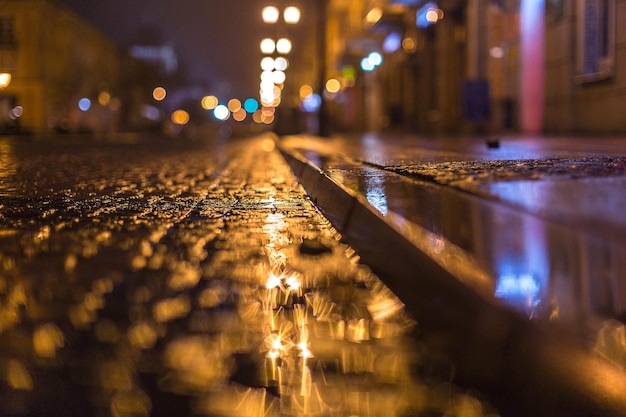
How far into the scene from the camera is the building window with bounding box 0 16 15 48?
4975 cm

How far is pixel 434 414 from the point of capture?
2.58 metres

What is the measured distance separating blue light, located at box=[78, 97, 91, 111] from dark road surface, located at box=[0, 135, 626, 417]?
65451 mm

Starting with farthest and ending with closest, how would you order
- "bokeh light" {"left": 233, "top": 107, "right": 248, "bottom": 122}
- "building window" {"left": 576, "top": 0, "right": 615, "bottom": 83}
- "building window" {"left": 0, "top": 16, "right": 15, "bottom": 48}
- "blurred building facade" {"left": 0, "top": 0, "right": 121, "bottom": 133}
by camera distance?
"bokeh light" {"left": 233, "top": 107, "right": 248, "bottom": 122} < "blurred building facade" {"left": 0, "top": 0, "right": 121, "bottom": 133} < "building window" {"left": 0, "top": 16, "right": 15, "bottom": 48} < "building window" {"left": 576, "top": 0, "right": 615, "bottom": 83}

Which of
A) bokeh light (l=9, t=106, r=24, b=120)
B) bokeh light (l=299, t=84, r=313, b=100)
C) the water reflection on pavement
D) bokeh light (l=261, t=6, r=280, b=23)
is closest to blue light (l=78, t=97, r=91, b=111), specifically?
bokeh light (l=9, t=106, r=24, b=120)

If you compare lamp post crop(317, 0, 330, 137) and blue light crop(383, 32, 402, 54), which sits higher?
blue light crop(383, 32, 402, 54)

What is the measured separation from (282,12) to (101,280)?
37.1 m

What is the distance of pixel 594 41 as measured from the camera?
21.0m

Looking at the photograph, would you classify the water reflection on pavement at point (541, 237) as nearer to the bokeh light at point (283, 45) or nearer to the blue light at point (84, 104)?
the bokeh light at point (283, 45)

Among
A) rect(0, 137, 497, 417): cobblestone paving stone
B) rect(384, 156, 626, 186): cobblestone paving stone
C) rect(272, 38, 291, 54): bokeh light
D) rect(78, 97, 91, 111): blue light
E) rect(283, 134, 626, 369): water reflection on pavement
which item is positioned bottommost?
rect(0, 137, 497, 417): cobblestone paving stone

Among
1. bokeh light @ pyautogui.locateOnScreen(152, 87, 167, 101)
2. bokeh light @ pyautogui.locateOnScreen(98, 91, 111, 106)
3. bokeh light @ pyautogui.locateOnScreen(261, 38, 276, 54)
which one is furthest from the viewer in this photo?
bokeh light @ pyautogui.locateOnScreen(152, 87, 167, 101)

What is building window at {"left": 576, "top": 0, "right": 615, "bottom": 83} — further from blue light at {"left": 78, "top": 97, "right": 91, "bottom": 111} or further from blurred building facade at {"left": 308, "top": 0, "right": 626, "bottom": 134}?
blue light at {"left": 78, "top": 97, "right": 91, "bottom": 111}

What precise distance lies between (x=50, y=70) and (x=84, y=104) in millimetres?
10138

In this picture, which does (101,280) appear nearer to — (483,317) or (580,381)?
(483,317)

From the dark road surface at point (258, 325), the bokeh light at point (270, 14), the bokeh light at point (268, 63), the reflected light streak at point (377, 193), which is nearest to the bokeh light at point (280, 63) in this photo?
the bokeh light at point (268, 63)
